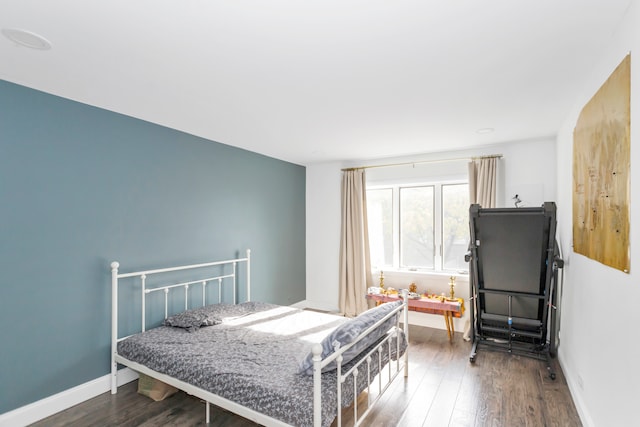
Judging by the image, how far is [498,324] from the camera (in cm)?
356

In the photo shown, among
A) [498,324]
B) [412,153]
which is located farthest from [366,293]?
[412,153]

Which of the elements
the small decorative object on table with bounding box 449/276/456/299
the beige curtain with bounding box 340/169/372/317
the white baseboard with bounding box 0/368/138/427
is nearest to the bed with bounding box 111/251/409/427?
the white baseboard with bounding box 0/368/138/427

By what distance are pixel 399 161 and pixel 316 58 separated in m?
3.15

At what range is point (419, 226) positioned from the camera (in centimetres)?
489

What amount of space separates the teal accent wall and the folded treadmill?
302 centimetres

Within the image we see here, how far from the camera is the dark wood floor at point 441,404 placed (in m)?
2.44

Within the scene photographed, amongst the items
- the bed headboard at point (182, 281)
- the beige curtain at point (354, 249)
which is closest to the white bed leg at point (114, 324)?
the bed headboard at point (182, 281)

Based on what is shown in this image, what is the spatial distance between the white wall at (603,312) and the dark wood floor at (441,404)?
23cm

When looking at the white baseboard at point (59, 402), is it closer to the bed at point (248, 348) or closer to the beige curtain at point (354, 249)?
the bed at point (248, 348)

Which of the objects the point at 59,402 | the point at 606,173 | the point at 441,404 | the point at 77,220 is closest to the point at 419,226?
the point at 441,404

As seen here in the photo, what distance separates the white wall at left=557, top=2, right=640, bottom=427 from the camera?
58.4 inches

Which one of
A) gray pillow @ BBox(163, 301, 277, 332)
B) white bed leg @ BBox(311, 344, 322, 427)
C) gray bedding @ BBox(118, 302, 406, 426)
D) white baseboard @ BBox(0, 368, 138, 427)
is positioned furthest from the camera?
gray pillow @ BBox(163, 301, 277, 332)

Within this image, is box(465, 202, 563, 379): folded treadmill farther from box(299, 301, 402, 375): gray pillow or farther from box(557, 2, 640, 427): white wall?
box(299, 301, 402, 375): gray pillow

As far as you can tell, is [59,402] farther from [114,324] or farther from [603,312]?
[603,312]
